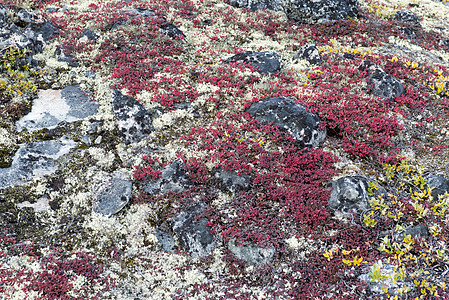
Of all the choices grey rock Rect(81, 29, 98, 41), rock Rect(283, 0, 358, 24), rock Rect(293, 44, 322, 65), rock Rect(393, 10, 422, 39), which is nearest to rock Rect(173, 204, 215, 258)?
rock Rect(293, 44, 322, 65)

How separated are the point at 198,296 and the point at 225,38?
1335 centimetres

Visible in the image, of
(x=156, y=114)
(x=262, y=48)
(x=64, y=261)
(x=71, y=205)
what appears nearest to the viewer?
(x=64, y=261)

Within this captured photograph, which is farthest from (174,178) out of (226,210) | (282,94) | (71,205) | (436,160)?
(436,160)

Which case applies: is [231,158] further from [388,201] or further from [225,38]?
[225,38]

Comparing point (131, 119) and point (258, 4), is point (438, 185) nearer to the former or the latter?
point (131, 119)

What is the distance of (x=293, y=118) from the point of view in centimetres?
1043

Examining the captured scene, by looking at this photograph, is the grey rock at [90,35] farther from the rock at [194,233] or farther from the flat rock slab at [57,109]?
the rock at [194,233]

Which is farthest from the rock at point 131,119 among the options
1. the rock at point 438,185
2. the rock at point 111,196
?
the rock at point 438,185

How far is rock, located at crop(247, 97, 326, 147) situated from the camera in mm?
10203

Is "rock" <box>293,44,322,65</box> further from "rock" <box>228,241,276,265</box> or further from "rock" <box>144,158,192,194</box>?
"rock" <box>228,241,276,265</box>

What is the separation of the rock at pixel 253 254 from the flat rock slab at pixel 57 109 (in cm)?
737

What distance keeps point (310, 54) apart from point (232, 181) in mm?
8558

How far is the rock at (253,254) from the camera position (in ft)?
24.6

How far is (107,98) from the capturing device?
1187 centimetres
